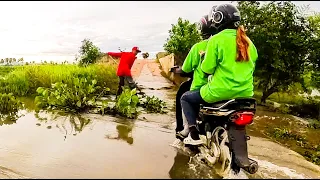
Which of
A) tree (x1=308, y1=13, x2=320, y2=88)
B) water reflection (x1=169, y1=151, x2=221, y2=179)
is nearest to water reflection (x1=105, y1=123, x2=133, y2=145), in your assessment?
water reflection (x1=169, y1=151, x2=221, y2=179)

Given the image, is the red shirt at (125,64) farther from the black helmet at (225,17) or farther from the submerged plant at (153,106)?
the black helmet at (225,17)

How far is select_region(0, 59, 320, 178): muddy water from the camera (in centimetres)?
446

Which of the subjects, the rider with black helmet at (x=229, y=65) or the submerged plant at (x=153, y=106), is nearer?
the rider with black helmet at (x=229, y=65)

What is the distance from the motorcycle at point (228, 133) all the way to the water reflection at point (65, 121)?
110 inches

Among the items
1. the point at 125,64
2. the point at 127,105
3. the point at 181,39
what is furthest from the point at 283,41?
the point at 127,105

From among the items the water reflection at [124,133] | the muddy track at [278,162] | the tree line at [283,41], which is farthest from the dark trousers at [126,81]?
the tree line at [283,41]

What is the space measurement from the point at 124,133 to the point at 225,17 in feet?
10.5

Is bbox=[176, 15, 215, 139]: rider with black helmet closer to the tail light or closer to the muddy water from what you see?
the muddy water

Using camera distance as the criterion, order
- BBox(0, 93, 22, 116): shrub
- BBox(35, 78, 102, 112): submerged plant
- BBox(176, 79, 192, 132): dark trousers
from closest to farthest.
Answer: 1. BBox(176, 79, 192, 132): dark trousers
2. BBox(35, 78, 102, 112): submerged plant
3. BBox(0, 93, 22, 116): shrub

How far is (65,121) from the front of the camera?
8.05 metres

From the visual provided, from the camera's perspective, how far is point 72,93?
9227 millimetres

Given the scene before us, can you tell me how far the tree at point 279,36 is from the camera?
16.2 m

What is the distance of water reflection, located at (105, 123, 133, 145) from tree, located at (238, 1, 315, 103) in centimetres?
1010

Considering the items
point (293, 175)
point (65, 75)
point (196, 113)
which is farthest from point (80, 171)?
point (65, 75)
